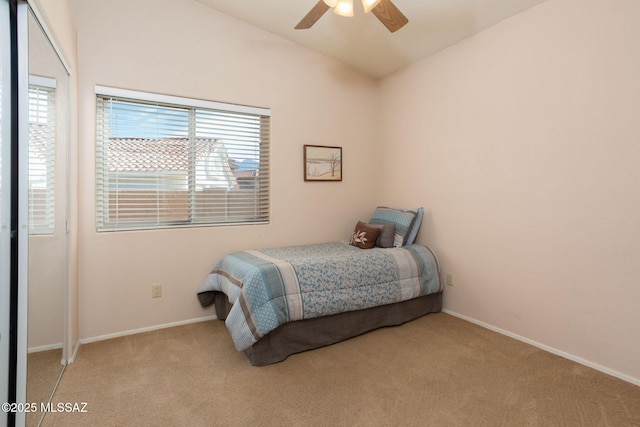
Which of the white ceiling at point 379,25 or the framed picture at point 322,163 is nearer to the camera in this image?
the white ceiling at point 379,25

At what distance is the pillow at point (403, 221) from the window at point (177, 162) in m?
1.26

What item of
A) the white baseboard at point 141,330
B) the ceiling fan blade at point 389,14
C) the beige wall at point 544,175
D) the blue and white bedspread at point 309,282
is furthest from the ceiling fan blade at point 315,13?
the white baseboard at point 141,330

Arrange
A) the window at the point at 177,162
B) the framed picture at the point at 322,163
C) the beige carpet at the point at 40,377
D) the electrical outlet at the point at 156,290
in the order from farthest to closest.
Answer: the framed picture at the point at 322,163 → the electrical outlet at the point at 156,290 → the window at the point at 177,162 → the beige carpet at the point at 40,377

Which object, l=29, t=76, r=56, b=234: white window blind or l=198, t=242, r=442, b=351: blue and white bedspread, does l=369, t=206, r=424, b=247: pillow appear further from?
l=29, t=76, r=56, b=234: white window blind

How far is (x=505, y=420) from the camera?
1.72 metres

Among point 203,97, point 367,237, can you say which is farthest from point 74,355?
point 367,237

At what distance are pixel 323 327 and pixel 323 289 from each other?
29cm

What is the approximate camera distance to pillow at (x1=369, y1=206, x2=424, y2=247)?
3.37 m

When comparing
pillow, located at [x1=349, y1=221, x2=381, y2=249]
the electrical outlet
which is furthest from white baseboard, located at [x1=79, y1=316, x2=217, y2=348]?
pillow, located at [x1=349, y1=221, x2=381, y2=249]

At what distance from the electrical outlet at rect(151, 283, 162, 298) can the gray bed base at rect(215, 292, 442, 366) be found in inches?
18.5

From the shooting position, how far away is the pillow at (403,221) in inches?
133

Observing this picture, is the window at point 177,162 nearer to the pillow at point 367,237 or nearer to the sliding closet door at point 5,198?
the pillow at point 367,237

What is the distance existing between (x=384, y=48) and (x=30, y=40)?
281 cm

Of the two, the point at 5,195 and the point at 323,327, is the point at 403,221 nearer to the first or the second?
the point at 323,327
